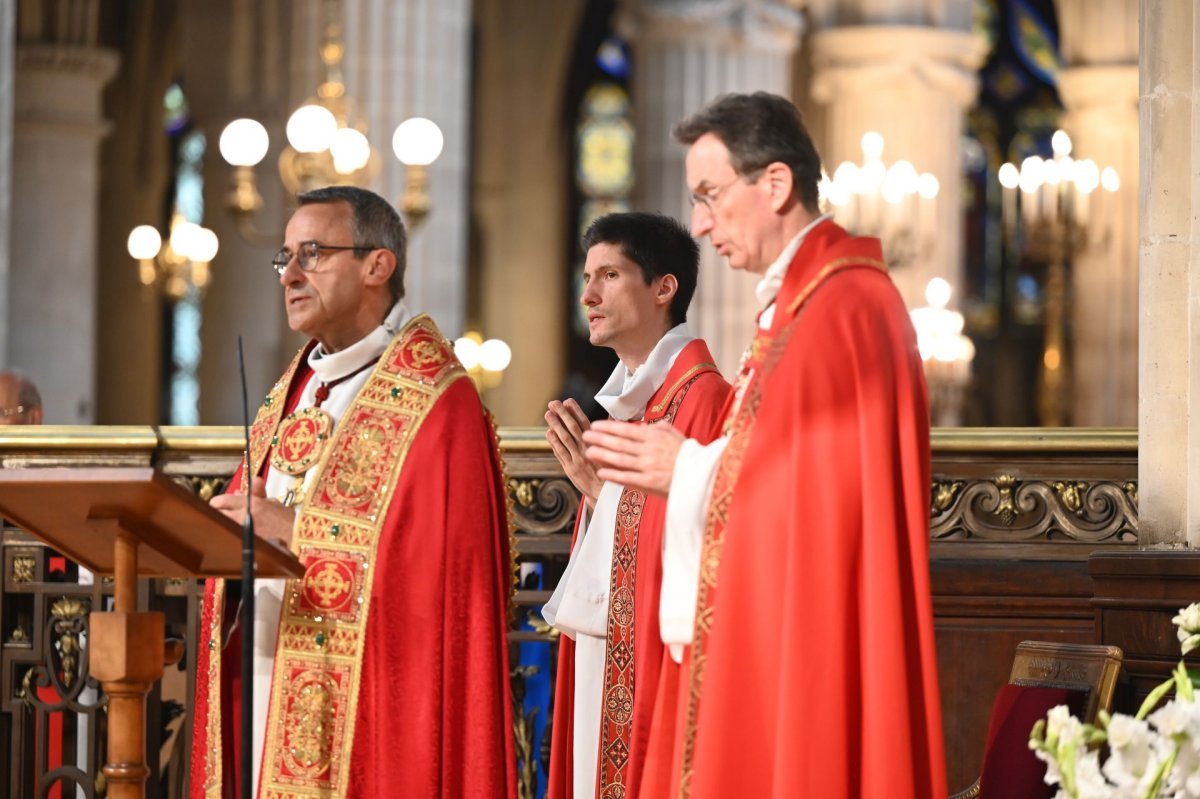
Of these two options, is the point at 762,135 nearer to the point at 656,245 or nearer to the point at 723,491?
the point at 723,491

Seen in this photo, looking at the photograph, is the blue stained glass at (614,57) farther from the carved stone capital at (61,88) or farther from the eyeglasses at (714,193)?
the eyeglasses at (714,193)

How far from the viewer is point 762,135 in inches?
141

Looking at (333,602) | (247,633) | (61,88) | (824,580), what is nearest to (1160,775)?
(824,580)

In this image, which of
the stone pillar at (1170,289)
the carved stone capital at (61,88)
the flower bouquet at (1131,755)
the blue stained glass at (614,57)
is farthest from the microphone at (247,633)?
the blue stained glass at (614,57)

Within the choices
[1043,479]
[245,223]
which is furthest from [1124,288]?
[1043,479]

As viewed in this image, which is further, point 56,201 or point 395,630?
point 56,201

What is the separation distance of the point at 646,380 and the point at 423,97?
8.00 meters

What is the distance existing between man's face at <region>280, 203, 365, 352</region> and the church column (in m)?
11.6

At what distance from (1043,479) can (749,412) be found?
7.54 ft

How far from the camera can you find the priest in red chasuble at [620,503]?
4.45 meters

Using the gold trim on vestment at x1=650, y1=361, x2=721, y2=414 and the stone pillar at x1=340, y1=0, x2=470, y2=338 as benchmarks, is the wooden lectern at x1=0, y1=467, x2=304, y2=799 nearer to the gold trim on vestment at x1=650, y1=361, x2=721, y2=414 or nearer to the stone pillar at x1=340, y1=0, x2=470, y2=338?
the gold trim on vestment at x1=650, y1=361, x2=721, y2=414

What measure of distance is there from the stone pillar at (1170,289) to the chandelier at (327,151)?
20.6 feet

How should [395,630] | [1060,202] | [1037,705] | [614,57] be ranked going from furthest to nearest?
[614,57]
[1060,202]
[1037,705]
[395,630]

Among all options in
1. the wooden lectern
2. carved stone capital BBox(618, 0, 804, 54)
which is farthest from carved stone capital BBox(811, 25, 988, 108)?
the wooden lectern
